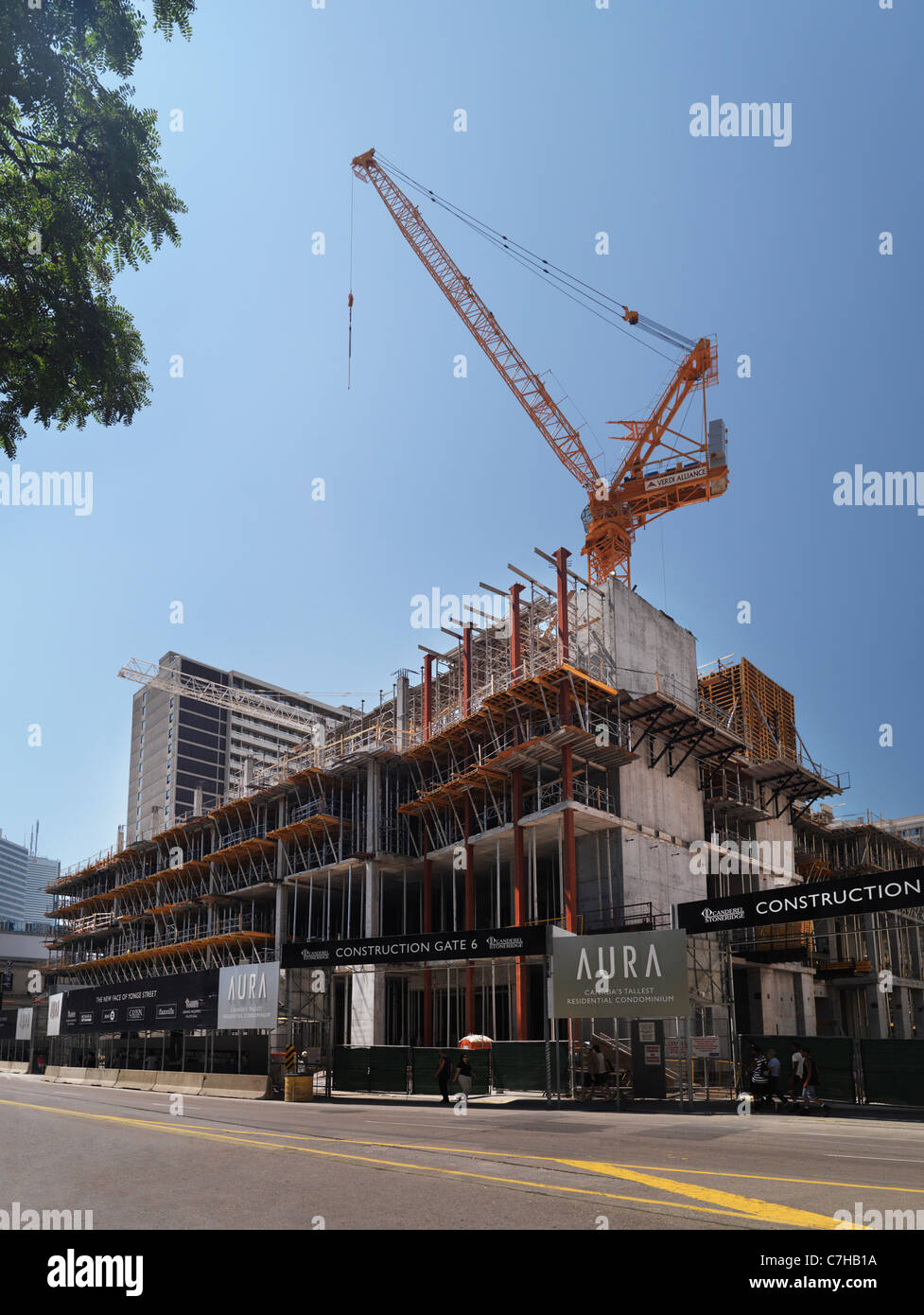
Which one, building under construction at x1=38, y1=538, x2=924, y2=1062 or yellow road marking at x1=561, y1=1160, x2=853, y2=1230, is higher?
building under construction at x1=38, y1=538, x2=924, y2=1062

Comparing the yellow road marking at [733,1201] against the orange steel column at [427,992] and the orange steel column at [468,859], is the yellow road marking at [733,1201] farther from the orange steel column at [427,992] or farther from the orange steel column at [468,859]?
the orange steel column at [427,992]

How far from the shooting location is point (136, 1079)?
41500 mm

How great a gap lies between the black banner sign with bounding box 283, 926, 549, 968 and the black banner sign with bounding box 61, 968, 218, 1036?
4471mm

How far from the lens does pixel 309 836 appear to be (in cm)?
5578

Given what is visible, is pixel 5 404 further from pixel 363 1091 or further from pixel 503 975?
pixel 503 975

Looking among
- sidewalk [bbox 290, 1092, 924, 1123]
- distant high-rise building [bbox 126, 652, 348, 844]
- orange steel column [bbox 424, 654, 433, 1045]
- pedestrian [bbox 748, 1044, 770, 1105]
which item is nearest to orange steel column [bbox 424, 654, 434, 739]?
orange steel column [bbox 424, 654, 433, 1045]

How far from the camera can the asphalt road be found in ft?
30.3

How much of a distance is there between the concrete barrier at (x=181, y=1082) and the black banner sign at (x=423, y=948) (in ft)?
19.4

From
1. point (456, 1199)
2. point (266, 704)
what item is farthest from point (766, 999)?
point (266, 704)

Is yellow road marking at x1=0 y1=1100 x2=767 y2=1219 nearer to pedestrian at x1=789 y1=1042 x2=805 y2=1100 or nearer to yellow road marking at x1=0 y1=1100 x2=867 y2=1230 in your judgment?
yellow road marking at x1=0 y1=1100 x2=867 y2=1230

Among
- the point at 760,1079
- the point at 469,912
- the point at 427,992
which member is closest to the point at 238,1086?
the point at 427,992

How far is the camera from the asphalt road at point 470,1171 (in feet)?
30.3
